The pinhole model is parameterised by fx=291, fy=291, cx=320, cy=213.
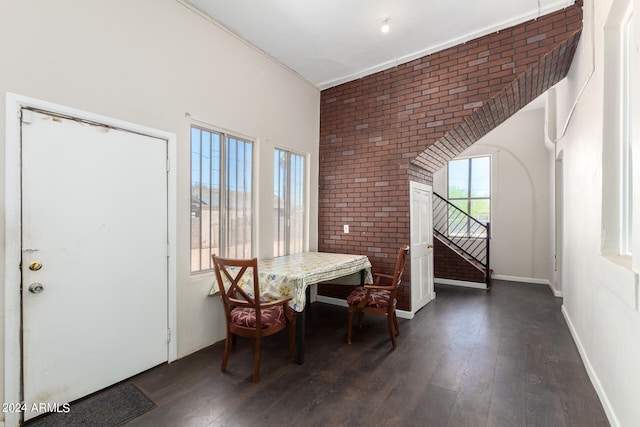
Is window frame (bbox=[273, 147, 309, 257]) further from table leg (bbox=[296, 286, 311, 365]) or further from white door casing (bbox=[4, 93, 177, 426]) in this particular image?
white door casing (bbox=[4, 93, 177, 426])

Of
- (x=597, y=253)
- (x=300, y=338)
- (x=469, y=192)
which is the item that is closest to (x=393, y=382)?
(x=300, y=338)

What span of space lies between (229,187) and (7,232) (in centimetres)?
179

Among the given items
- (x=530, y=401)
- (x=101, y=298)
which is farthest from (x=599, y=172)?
(x=101, y=298)

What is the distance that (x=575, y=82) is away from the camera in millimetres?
3180

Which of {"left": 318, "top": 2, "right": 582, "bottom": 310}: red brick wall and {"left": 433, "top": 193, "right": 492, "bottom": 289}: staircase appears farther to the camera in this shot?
{"left": 433, "top": 193, "right": 492, "bottom": 289}: staircase

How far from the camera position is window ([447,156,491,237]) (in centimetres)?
680

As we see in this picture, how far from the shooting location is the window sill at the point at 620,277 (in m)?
1.53

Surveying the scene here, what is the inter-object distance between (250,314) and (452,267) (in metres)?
4.83

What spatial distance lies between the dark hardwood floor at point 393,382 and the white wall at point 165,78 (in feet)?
2.28

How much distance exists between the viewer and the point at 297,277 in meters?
2.69

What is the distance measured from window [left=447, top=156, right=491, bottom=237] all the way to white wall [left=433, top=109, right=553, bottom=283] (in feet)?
0.61

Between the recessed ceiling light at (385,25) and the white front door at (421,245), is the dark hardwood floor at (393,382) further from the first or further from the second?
the recessed ceiling light at (385,25)

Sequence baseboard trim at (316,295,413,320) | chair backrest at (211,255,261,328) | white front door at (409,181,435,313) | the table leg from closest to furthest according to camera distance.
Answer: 1. chair backrest at (211,255,261,328)
2. the table leg
3. baseboard trim at (316,295,413,320)
4. white front door at (409,181,435,313)

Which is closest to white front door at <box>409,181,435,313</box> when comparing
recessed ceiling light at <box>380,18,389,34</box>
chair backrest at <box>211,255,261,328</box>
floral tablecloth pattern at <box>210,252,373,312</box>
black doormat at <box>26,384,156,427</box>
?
floral tablecloth pattern at <box>210,252,373,312</box>
